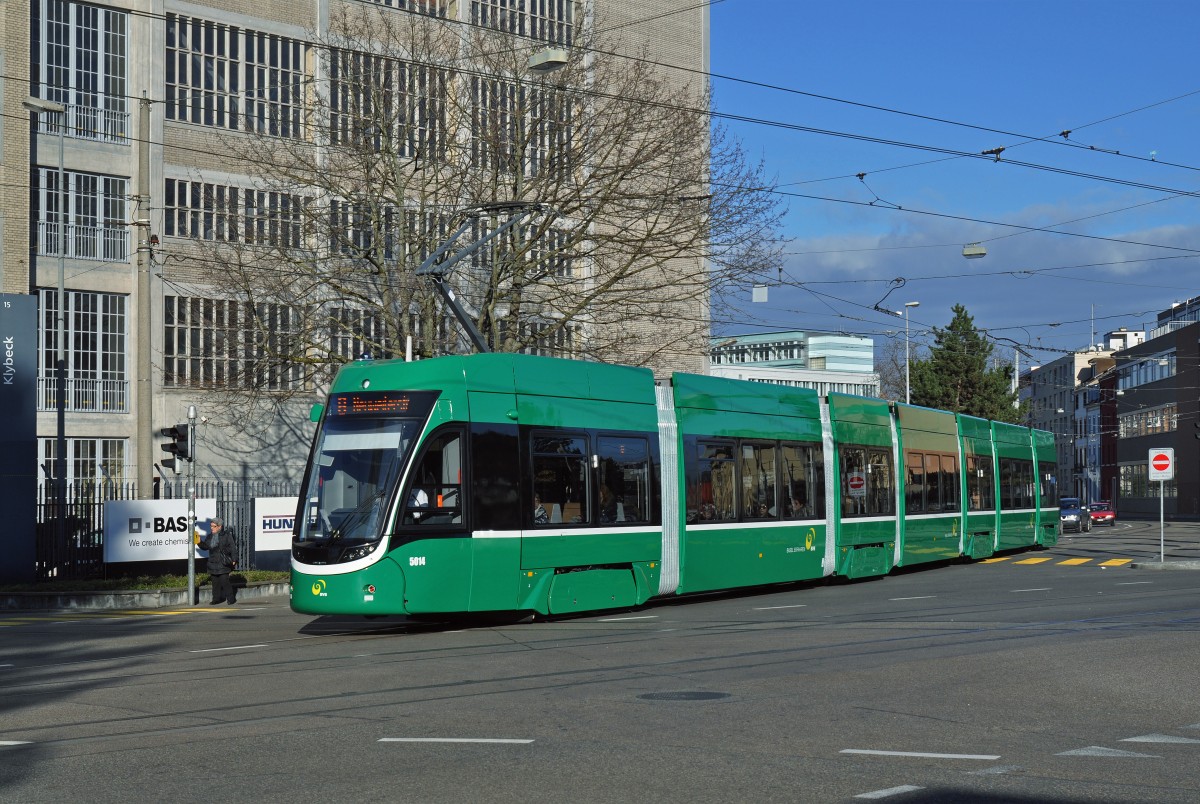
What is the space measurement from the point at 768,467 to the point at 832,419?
119 inches

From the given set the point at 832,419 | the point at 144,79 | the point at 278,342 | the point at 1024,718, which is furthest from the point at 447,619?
the point at 144,79

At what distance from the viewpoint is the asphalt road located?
7957mm

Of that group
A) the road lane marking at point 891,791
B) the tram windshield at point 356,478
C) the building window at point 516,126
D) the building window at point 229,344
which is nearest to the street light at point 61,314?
the building window at point 229,344

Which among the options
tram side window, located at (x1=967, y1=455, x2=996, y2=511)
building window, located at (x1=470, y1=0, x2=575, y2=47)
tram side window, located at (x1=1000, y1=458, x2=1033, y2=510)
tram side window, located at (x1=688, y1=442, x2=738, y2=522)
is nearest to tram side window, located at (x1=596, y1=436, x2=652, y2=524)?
tram side window, located at (x1=688, y1=442, x2=738, y2=522)

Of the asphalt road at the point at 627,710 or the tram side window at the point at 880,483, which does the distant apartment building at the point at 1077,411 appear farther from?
the asphalt road at the point at 627,710

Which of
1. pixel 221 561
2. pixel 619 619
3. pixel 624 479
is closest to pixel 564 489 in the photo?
pixel 624 479

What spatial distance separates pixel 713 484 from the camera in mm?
22469

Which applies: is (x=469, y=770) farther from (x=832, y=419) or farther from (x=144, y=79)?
(x=144, y=79)

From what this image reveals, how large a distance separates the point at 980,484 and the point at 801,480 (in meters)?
11.7

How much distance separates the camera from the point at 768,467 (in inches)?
952

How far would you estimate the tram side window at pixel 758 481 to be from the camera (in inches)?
920

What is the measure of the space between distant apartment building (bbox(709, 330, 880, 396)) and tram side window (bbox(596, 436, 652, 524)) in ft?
335

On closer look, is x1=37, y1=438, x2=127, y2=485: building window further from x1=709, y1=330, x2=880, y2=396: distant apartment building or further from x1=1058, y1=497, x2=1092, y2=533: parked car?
x1=709, y1=330, x2=880, y2=396: distant apartment building

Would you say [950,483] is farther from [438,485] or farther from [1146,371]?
[1146,371]
